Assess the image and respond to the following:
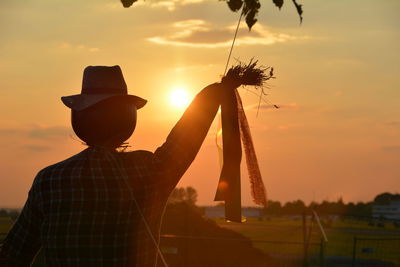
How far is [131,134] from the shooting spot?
3109mm

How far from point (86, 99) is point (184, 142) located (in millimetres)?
431

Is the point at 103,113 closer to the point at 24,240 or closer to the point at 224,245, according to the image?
the point at 24,240

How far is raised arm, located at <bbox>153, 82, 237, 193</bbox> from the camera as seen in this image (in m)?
3.03

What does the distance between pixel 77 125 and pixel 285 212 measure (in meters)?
86.6

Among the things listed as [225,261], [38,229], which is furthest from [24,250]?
[225,261]

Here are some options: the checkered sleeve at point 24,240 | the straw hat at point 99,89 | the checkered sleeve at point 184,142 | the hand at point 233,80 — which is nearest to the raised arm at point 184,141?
the checkered sleeve at point 184,142

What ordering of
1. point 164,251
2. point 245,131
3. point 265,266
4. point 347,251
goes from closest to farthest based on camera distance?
point 245,131, point 164,251, point 265,266, point 347,251

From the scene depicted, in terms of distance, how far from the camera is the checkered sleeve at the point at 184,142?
3.03 meters

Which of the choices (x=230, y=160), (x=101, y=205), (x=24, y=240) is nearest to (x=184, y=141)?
(x=230, y=160)

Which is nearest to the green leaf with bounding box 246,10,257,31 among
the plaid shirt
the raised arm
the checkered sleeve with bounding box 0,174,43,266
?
the raised arm

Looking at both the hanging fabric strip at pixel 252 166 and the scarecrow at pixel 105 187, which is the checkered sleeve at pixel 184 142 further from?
the hanging fabric strip at pixel 252 166

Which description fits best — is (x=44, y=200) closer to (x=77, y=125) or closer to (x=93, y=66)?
(x=77, y=125)

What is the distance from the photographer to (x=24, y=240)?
309cm

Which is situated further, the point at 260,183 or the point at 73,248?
the point at 260,183
